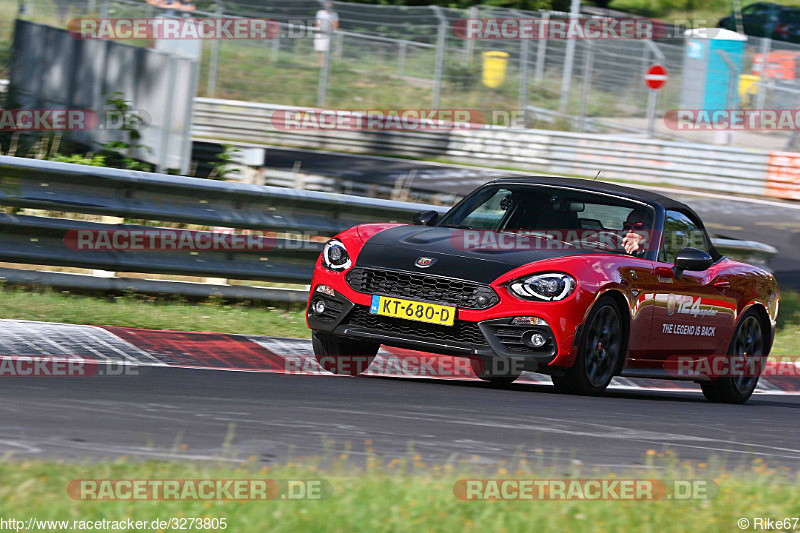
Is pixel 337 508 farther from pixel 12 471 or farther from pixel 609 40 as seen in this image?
pixel 609 40

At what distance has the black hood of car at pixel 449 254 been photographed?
7133 mm

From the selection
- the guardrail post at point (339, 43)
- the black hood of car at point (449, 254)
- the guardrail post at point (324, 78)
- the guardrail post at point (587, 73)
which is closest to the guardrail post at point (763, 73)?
the guardrail post at point (587, 73)

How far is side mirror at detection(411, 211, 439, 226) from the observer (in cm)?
826

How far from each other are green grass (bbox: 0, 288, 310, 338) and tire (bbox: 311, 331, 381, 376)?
3.63 feet

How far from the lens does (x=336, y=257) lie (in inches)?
298

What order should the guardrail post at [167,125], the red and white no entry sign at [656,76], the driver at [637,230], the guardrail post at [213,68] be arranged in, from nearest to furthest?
the driver at [637,230] < the guardrail post at [167,125] < the red and white no entry sign at [656,76] < the guardrail post at [213,68]

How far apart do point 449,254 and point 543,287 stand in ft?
1.93

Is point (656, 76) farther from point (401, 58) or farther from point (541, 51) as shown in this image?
point (401, 58)

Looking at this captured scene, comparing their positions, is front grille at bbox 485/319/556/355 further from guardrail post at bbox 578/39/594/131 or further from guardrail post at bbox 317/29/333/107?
guardrail post at bbox 317/29/333/107

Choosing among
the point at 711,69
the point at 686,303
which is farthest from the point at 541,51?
the point at 686,303

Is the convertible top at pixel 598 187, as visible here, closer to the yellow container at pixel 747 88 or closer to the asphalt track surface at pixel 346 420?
the asphalt track surface at pixel 346 420

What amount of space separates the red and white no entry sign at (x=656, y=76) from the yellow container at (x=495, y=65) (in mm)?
2991

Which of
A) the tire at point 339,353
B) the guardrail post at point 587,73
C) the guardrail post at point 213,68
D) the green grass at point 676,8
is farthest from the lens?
the green grass at point 676,8

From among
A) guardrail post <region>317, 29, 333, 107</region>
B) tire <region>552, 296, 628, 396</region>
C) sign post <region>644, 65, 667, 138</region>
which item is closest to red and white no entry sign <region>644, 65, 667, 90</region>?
sign post <region>644, 65, 667, 138</region>
